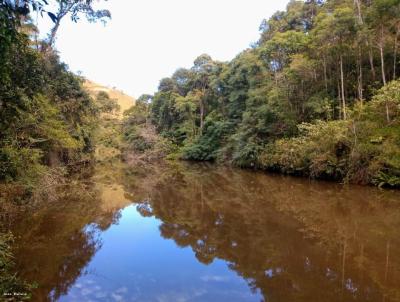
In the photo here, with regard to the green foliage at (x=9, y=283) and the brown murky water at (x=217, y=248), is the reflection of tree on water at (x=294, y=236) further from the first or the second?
the green foliage at (x=9, y=283)

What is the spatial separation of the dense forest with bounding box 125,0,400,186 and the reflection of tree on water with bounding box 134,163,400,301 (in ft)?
8.33

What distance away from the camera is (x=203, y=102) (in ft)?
146

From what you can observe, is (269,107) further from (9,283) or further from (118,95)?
(118,95)

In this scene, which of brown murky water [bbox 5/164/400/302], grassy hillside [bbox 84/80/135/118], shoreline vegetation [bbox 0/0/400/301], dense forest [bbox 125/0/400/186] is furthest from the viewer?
grassy hillside [bbox 84/80/135/118]

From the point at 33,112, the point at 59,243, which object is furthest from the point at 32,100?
the point at 59,243

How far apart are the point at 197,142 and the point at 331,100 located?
2143cm

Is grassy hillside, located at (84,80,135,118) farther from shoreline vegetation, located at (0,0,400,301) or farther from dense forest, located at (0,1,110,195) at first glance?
dense forest, located at (0,1,110,195)

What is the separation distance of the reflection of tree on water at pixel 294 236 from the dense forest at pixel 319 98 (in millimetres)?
2540

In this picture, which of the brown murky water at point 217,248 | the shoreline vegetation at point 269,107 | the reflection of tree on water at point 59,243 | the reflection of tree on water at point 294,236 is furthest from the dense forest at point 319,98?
the reflection of tree on water at point 59,243

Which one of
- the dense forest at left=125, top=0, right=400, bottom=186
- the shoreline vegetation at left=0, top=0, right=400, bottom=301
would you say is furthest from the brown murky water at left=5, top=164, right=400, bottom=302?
the dense forest at left=125, top=0, right=400, bottom=186

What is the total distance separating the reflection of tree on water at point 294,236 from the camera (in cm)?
602

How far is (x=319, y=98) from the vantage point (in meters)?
23.0

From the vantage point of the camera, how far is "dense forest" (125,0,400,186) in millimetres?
16906

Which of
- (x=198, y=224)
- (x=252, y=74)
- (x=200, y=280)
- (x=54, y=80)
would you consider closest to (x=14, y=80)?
(x=198, y=224)
